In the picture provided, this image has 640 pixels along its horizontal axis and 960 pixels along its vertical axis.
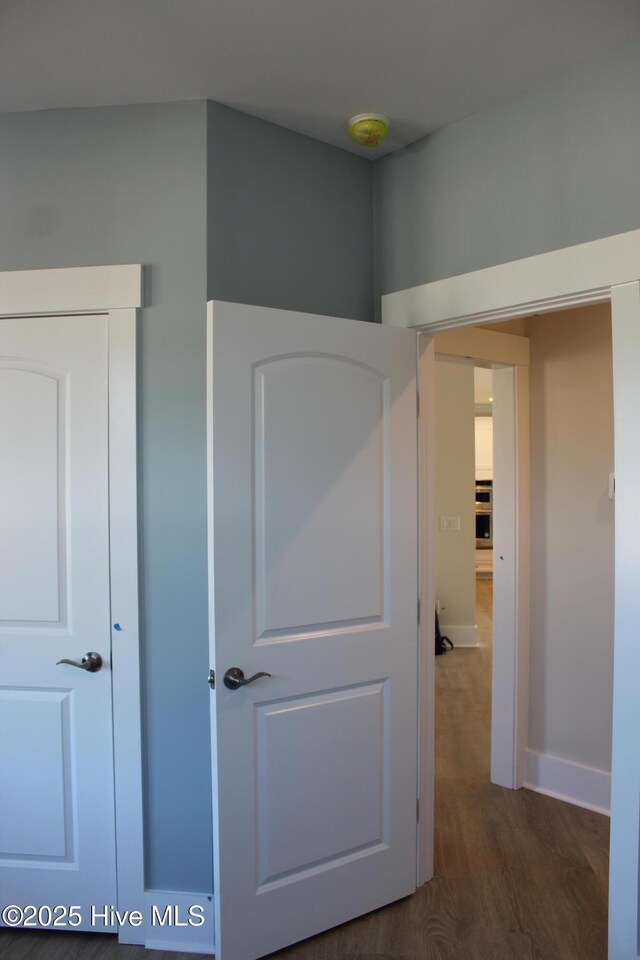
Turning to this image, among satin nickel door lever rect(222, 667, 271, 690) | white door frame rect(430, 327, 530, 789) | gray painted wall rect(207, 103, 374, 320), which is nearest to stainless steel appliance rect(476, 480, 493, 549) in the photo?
white door frame rect(430, 327, 530, 789)

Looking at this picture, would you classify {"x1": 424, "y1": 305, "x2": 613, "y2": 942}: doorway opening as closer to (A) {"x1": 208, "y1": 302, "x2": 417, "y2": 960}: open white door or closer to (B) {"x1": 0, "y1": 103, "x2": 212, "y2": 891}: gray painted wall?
(A) {"x1": 208, "y1": 302, "x2": 417, "y2": 960}: open white door

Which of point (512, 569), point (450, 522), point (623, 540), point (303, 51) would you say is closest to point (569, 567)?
point (512, 569)

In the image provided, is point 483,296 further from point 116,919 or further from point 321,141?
point 116,919

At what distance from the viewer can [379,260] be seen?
2.46 meters

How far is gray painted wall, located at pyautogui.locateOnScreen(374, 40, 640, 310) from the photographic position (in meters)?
1.80

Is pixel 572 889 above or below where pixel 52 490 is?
below

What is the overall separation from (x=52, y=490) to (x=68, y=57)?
1283mm

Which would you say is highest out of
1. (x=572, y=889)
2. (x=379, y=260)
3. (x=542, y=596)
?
(x=379, y=260)

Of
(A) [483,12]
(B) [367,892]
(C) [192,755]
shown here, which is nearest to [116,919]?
(C) [192,755]

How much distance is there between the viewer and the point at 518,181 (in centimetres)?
203

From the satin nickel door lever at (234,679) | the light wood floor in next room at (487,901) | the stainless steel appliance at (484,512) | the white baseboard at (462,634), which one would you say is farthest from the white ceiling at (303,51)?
the stainless steel appliance at (484,512)

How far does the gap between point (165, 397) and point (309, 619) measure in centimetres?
85

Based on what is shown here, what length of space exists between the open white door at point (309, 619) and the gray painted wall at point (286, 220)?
276 mm

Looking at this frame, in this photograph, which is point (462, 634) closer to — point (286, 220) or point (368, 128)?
point (286, 220)
